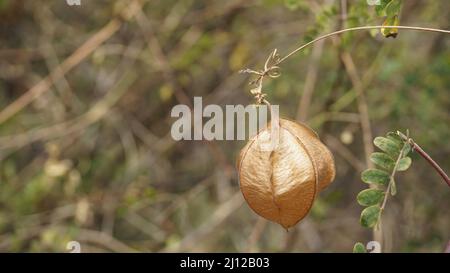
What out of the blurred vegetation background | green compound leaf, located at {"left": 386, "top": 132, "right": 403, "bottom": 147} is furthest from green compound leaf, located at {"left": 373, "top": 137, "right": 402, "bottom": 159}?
the blurred vegetation background

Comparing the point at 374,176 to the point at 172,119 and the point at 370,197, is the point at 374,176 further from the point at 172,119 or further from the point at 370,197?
the point at 172,119

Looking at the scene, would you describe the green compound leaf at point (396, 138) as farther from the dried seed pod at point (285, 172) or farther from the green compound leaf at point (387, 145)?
the dried seed pod at point (285, 172)

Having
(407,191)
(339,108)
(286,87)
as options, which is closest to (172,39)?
(286,87)

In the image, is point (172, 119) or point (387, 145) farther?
point (172, 119)

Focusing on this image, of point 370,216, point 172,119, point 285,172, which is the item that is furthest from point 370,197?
point 172,119

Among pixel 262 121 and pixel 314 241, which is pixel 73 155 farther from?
pixel 262 121

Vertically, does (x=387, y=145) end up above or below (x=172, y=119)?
below

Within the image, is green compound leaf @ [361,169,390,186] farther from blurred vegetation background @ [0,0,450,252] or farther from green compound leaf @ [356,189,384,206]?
blurred vegetation background @ [0,0,450,252]
